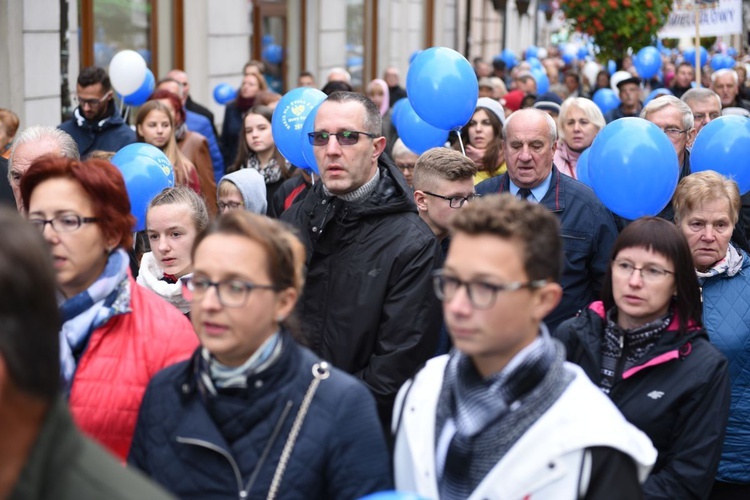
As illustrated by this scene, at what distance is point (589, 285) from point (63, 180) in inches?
110

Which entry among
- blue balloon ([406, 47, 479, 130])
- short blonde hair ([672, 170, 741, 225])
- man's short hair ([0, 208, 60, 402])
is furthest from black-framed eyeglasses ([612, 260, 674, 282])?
blue balloon ([406, 47, 479, 130])

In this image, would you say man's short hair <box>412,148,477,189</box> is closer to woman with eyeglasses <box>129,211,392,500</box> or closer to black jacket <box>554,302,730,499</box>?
black jacket <box>554,302,730,499</box>

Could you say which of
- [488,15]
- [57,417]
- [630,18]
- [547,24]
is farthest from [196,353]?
[547,24]

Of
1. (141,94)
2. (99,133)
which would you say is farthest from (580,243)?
(141,94)

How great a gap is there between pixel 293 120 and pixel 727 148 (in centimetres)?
247

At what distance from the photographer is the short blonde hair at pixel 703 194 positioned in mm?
4828

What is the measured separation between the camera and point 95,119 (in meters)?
8.23

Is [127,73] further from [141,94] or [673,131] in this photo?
[673,131]

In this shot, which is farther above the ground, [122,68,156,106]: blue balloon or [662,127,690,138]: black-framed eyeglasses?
[122,68,156,106]: blue balloon

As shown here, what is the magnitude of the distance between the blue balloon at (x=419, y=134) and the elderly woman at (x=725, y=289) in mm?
3032

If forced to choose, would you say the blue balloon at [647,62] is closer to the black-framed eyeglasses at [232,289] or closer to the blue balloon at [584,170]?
the blue balloon at [584,170]

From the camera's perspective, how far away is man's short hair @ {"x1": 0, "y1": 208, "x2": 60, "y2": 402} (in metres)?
1.84

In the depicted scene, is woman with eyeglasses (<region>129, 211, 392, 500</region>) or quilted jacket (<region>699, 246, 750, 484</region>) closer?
woman with eyeglasses (<region>129, 211, 392, 500</region>)

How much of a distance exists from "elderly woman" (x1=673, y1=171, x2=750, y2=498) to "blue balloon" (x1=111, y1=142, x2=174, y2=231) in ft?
8.40
